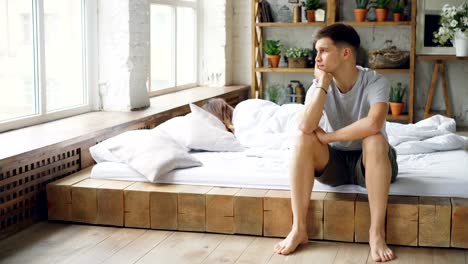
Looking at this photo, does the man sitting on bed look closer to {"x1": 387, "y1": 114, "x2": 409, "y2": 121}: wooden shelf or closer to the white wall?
{"x1": 387, "y1": 114, "x2": 409, "y2": 121}: wooden shelf

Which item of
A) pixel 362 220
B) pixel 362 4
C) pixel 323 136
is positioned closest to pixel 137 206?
pixel 323 136

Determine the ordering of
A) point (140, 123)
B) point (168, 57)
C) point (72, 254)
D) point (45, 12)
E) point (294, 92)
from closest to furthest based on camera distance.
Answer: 1. point (72, 254)
2. point (45, 12)
3. point (140, 123)
4. point (168, 57)
5. point (294, 92)

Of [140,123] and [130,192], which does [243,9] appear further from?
[130,192]

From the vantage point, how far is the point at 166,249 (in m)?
3.68

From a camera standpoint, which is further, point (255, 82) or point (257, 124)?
point (255, 82)

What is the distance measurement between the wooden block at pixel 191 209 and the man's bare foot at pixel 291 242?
498mm

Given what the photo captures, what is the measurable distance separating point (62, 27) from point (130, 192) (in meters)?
1.66

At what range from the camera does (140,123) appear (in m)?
5.25

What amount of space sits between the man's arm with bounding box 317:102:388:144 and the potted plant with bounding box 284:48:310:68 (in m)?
4.09

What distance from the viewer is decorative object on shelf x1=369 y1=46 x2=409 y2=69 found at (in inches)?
294

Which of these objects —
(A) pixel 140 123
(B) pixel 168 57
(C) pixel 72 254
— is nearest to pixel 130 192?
(C) pixel 72 254

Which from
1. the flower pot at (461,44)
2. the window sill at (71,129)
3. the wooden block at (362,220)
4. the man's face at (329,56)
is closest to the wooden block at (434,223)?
the wooden block at (362,220)

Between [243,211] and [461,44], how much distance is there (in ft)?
13.4

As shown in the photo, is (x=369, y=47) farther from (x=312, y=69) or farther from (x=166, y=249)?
(x=166, y=249)
